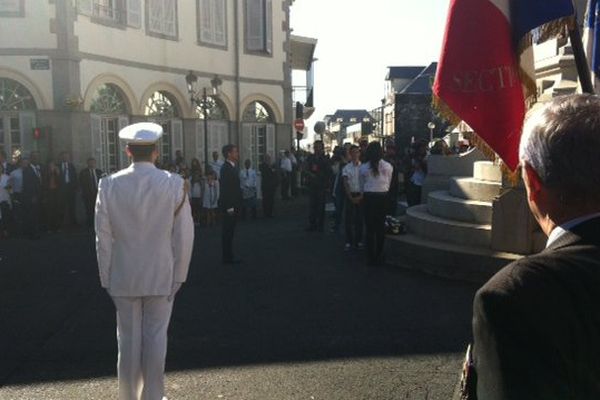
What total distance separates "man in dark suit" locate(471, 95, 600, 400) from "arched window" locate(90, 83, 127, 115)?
1668 centimetres

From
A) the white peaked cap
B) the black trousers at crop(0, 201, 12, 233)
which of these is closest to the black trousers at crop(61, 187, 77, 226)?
the black trousers at crop(0, 201, 12, 233)

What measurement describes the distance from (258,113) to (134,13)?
21.0ft

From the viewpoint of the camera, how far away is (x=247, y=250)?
11047 millimetres

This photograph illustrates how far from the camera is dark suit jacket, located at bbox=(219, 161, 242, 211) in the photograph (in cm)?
941

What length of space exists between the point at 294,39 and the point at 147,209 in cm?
2560

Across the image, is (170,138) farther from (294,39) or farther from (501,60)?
(501,60)

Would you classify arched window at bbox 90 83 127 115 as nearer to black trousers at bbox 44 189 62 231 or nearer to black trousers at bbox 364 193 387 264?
black trousers at bbox 44 189 62 231

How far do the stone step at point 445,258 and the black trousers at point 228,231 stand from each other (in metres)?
2.24

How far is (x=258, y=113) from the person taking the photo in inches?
932

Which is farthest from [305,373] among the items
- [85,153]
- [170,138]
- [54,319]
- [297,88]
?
[297,88]

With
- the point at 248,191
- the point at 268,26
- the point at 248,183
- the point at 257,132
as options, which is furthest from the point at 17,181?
the point at 268,26

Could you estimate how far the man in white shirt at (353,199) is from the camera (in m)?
10.1

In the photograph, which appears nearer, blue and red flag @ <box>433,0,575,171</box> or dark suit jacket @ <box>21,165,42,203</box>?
blue and red flag @ <box>433,0,575,171</box>

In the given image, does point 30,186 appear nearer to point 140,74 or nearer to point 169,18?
point 140,74
